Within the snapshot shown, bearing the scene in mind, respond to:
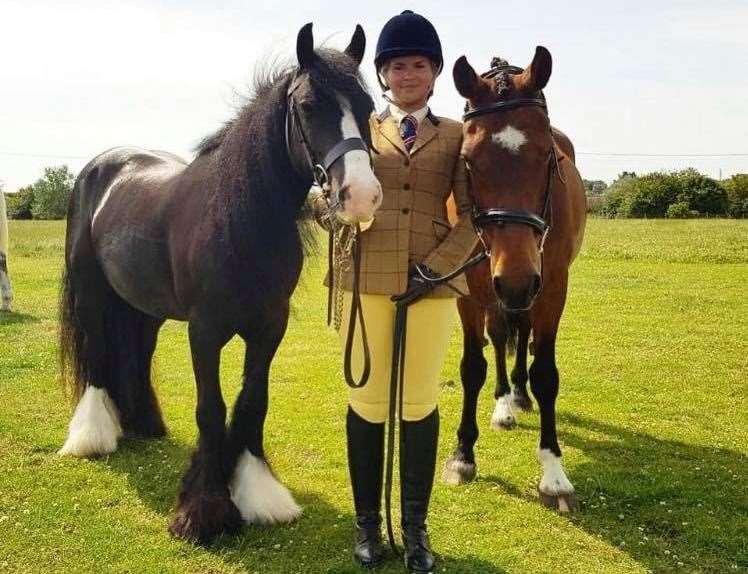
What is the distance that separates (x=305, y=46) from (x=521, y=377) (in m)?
3.55

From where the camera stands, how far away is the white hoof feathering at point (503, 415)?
4785mm

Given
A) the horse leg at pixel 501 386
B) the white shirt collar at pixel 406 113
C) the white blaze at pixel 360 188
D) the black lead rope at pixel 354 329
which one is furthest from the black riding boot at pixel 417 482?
the horse leg at pixel 501 386

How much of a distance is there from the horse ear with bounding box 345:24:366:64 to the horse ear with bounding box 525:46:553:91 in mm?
713

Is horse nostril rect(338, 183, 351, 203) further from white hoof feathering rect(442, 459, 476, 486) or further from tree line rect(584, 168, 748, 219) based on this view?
tree line rect(584, 168, 748, 219)

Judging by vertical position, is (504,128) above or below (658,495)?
above

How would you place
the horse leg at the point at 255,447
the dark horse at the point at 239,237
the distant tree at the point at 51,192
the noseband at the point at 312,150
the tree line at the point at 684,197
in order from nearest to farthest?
the noseband at the point at 312,150
the dark horse at the point at 239,237
the horse leg at the point at 255,447
the tree line at the point at 684,197
the distant tree at the point at 51,192

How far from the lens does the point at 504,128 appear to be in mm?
2695

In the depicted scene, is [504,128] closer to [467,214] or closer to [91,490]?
[467,214]

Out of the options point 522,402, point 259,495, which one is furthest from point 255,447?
point 522,402

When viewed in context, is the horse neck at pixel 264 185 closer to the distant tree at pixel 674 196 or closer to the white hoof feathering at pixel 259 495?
the white hoof feathering at pixel 259 495

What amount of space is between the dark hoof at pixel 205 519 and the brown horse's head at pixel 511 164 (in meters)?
1.64

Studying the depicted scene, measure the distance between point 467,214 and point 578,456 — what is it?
7.65 ft

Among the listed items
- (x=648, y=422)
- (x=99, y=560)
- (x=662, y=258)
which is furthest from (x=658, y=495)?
(x=662, y=258)

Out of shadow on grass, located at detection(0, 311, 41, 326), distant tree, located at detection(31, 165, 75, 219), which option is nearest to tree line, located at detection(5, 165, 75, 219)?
distant tree, located at detection(31, 165, 75, 219)
